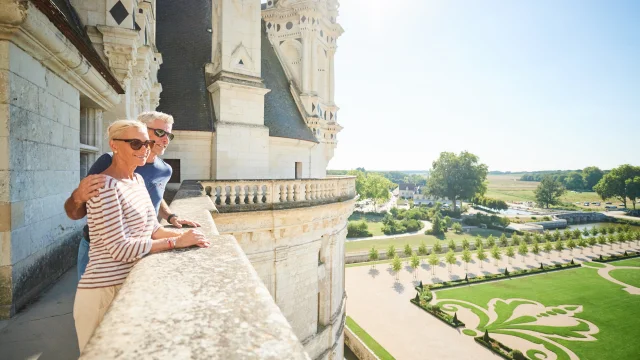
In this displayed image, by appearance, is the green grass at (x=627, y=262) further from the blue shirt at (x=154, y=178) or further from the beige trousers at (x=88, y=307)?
the beige trousers at (x=88, y=307)

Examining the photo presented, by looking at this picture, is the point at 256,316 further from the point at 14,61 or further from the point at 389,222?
the point at 389,222

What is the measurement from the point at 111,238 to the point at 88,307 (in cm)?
52

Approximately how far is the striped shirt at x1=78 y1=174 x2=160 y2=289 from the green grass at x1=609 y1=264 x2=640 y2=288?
50987 millimetres

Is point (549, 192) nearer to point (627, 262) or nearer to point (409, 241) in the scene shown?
point (627, 262)

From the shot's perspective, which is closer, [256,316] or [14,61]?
[256,316]

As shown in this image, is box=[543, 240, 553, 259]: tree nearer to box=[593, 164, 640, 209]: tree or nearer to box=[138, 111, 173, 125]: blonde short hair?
box=[138, 111, 173, 125]: blonde short hair

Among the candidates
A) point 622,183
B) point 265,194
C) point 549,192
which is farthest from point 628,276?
point 549,192

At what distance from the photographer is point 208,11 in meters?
16.2

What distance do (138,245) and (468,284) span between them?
37489 millimetres

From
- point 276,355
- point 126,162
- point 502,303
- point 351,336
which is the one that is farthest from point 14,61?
point 502,303

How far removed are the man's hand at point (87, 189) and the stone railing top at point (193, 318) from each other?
1.89ft

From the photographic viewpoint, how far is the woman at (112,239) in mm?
2088

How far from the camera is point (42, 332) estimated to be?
120 inches

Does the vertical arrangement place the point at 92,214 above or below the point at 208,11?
below
